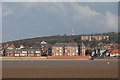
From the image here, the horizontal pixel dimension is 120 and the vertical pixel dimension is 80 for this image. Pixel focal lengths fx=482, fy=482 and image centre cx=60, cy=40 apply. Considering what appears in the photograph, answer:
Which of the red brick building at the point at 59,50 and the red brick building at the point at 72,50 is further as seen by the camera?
the red brick building at the point at 59,50

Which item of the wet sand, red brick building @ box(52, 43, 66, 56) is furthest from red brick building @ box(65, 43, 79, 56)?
the wet sand

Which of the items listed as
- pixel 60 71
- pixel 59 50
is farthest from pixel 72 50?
pixel 60 71

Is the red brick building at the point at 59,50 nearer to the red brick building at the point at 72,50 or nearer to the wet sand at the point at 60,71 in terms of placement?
the red brick building at the point at 72,50

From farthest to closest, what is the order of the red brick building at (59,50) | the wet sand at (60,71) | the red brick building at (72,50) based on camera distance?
the red brick building at (59,50) → the red brick building at (72,50) → the wet sand at (60,71)

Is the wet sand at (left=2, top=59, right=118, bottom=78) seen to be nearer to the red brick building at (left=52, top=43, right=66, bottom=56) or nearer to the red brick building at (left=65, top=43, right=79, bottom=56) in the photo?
the red brick building at (left=65, top=43, right=79, bottom=56)

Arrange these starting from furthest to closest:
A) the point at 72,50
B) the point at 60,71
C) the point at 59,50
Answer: the point at 59,50
the point at 72,50
the point at 60,71

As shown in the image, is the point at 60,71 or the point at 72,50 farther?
the point at 72,50

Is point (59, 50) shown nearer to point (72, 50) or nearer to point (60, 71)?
point (72, 50)

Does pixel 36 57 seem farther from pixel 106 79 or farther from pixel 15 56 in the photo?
→ pixel 106 79

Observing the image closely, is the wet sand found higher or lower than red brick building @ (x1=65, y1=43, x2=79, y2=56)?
lower

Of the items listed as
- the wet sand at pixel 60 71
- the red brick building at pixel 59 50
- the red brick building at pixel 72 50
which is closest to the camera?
the wet sand at pixel 60 71

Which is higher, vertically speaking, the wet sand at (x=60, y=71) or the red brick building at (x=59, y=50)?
the red brick building at (x=59, y=50)

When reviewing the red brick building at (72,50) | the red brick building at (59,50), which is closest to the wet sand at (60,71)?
the red brick building at (72,50)

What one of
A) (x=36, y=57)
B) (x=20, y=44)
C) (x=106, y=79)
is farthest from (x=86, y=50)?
(x=106, y=79)
